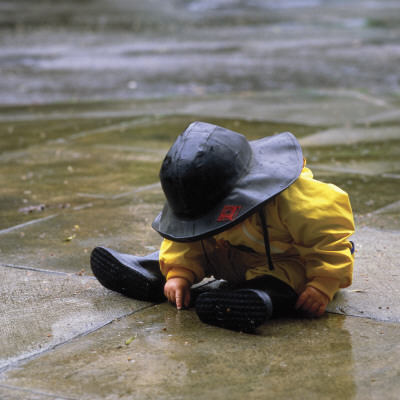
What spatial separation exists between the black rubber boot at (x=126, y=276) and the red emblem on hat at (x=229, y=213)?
59cm

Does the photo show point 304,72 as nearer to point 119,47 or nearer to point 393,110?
point 393,110

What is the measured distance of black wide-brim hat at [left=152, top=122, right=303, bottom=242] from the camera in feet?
9.67

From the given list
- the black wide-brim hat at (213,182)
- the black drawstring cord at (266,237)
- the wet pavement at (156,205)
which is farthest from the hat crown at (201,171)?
the wet pavement at (156,205)

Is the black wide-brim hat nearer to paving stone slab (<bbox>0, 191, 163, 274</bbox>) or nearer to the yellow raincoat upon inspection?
the yellow raincoat

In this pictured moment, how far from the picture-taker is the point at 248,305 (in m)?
2.94

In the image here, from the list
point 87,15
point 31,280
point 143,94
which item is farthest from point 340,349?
point 87,15

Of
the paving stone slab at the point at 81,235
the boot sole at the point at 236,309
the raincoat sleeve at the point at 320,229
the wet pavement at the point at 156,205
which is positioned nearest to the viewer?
the wet pavement at the point at 156,205

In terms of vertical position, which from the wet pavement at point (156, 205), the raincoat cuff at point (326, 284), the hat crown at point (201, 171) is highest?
the hat crown at point (201, 171)

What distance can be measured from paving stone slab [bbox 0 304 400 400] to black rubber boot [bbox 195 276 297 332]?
0.05 meters

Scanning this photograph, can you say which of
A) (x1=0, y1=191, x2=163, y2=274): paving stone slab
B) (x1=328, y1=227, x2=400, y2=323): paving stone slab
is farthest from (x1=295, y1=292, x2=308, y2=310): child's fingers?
(x1=0, y1=191, x2=163, y2=274): paving stone slab

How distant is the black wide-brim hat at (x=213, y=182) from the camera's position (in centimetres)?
295

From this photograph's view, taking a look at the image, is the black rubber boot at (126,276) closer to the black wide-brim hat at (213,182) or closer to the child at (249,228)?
the child at (249,228)

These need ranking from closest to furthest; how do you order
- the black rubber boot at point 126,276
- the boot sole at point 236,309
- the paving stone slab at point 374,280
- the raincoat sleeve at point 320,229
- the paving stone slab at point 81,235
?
1. the boot sole at point 236,309
2. the raincoat sleeve at point 320,229
3. the paving stone slab at point 374,280
4. the black rubber boot at point 126,276
5. the paving stone slab at point 81,235

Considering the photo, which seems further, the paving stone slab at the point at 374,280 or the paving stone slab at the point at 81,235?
the paving stone slab at the point at 81,235
